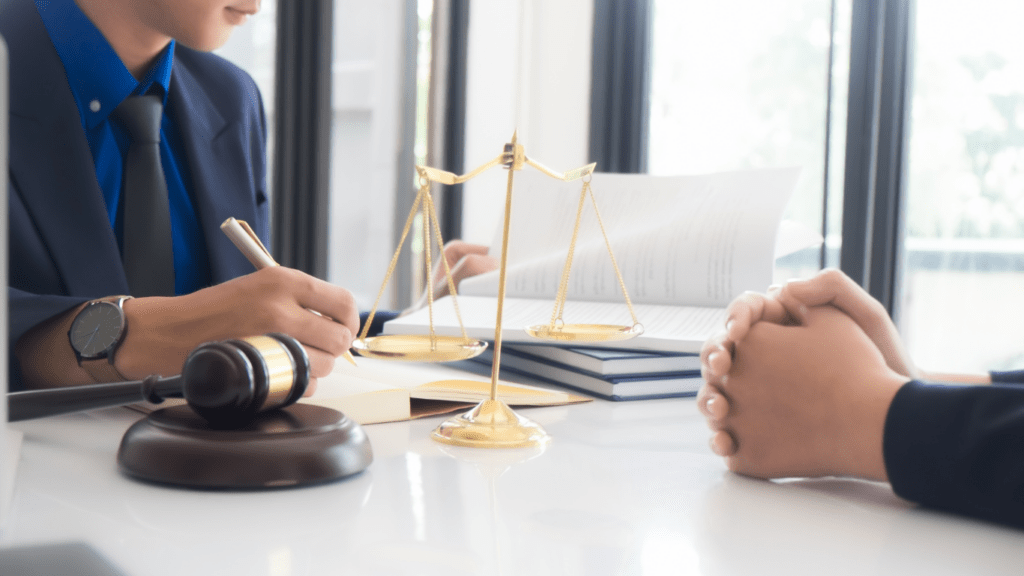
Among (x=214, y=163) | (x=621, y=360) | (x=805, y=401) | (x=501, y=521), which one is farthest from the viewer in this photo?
(x=214, y=163)

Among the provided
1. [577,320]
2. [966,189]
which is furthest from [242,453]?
[966,189]

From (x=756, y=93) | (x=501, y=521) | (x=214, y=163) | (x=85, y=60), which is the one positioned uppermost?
(x=756, y=93)

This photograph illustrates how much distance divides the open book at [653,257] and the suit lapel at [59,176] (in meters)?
0.35

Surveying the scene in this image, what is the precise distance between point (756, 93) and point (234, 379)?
2.00 meters

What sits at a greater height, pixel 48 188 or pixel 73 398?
pixel 48 188

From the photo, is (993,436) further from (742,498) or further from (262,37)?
(262,37)

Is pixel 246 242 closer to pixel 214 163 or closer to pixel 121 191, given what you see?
pixel 121 191

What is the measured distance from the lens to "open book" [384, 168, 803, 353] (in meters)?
1.04

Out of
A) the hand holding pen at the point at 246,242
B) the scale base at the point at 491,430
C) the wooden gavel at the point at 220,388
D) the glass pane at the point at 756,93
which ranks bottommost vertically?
the scale base at the point at 491,430

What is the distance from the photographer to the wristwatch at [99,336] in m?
0.76

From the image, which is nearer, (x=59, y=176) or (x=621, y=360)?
(x=621, y=360)

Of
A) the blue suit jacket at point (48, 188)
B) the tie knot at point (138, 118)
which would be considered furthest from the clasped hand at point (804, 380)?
the tie knot at point (138, 118)

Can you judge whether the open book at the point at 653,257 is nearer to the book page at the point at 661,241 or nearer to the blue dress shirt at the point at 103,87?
the book page at the point at 661,241

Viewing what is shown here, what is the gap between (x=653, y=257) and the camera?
113cm
